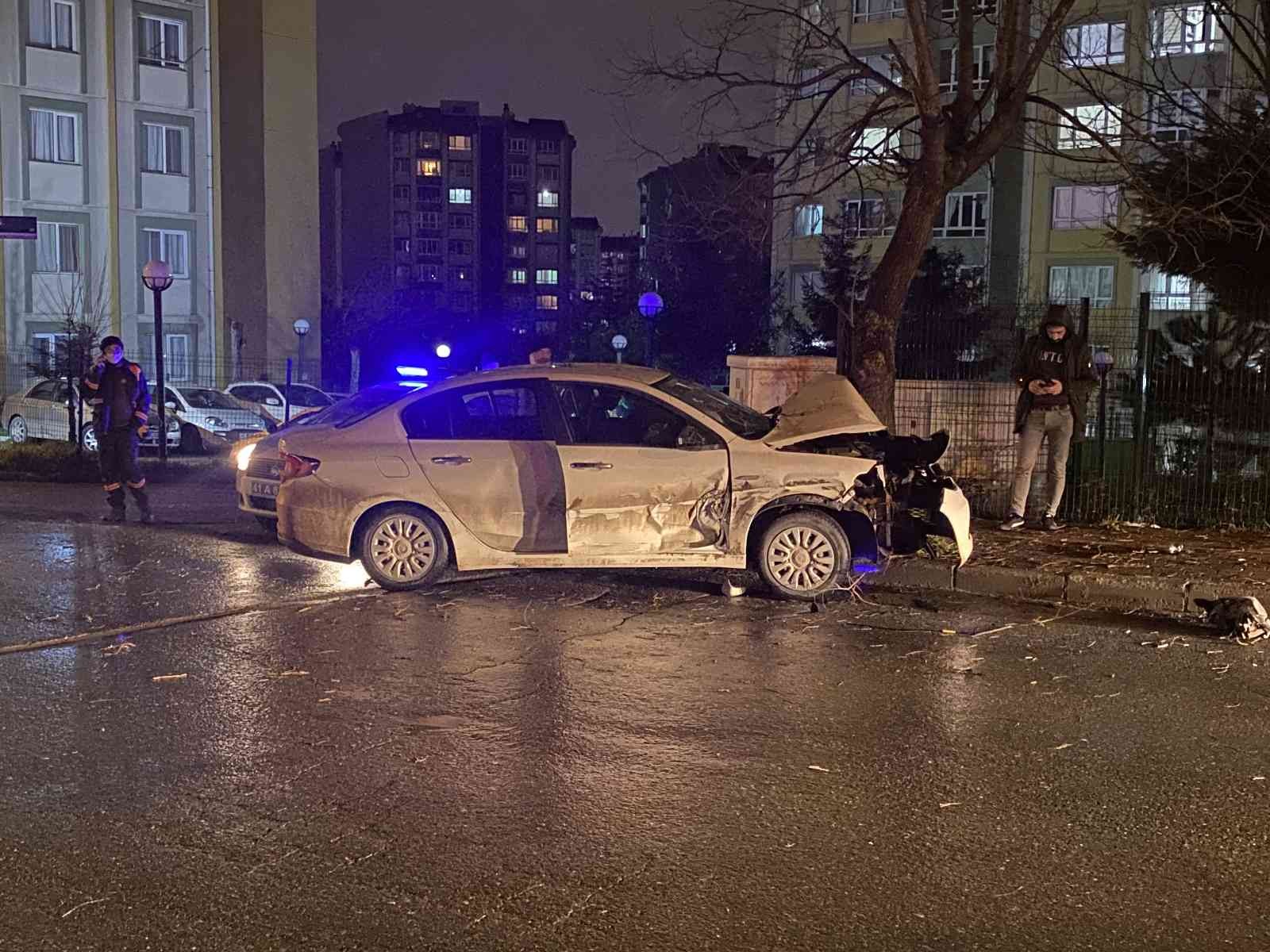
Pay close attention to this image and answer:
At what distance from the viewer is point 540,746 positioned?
5598 millimetres

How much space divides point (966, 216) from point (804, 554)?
123 feet

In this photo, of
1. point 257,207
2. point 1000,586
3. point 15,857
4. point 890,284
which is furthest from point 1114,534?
point 257,207

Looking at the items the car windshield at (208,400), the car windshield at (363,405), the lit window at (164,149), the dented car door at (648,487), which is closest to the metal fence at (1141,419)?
the dented car door at (648,487)

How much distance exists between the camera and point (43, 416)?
22.0 meters

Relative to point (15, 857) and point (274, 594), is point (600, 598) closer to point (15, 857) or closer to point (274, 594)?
point (274, 594)

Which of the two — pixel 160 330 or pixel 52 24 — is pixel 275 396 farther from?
pixel 52 24

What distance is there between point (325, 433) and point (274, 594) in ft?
4.05

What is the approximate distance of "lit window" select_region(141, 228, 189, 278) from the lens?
124 feet

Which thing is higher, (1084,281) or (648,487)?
(1084,281)

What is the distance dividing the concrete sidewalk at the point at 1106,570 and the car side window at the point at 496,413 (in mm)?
2984

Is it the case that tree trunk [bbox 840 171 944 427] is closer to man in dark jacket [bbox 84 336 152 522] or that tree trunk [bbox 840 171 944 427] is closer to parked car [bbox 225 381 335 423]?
man in dark jacket [bbox 84 336 152 522]

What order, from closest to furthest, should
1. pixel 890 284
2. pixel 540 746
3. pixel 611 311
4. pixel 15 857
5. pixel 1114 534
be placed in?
pixel 15 857, pixel 540 746, pixel 1114 534, pixel 890 284, pixel 611 311

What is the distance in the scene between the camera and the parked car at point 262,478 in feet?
33.6

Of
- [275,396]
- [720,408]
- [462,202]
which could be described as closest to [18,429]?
[275,396]
